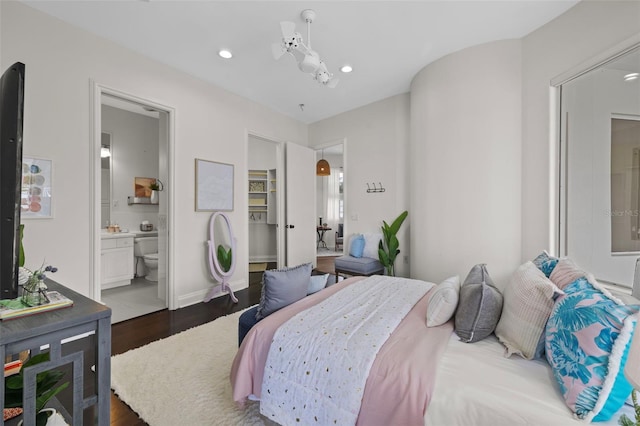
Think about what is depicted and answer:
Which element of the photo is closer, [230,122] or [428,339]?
[428,339]

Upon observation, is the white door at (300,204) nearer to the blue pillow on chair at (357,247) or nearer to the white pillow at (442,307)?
the blue pillow on chair at (357,247)

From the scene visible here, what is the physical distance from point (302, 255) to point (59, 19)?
3950 millimetres

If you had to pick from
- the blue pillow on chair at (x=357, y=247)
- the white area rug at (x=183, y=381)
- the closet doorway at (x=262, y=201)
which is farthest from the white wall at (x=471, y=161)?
the closet doorway at (x=262, y=201)

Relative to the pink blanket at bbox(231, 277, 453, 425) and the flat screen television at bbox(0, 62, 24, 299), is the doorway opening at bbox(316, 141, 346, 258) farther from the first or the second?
the flat screen television at bbox(0, 62, 24, 299)

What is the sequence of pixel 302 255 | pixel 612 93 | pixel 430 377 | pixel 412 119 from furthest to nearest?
pixel 302 255 < pixel 412 119 < pixel 612 93 < pixel 430 377

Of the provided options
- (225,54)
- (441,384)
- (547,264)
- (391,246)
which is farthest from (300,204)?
(441,384)

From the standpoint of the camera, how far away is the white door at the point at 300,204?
4527 mm

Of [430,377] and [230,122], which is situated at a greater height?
[230,122]

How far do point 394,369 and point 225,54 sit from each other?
3257 mm

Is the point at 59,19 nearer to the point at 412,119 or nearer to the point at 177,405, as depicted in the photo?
the point at 177,405

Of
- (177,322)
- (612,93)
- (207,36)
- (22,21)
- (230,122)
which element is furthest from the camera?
(230,122)

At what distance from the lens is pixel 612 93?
6.57ft

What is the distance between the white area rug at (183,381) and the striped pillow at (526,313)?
1330 mm

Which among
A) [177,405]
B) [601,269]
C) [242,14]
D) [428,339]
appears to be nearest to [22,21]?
[242,14]
